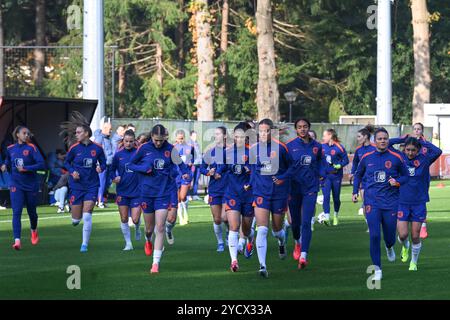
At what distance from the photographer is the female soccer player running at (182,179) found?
2505 cm

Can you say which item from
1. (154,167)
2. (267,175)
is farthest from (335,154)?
(154,167)

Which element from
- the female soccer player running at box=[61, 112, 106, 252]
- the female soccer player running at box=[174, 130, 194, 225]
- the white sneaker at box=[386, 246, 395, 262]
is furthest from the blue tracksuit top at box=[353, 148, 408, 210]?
the female soccer player running at box=[174, 130, 194, 225]

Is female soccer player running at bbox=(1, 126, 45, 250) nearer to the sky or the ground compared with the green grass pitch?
nearer to the sky

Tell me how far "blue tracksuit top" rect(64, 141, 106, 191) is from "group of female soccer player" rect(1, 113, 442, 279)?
0.02m

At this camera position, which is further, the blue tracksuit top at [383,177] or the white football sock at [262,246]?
the white football sock at [262,246]

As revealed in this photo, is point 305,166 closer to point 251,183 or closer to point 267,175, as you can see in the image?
point 251,183

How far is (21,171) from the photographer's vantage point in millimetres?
20562

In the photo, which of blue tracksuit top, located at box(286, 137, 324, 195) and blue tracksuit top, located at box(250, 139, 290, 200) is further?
blue tracksuit top, located at box(286, 137, 324, 195)

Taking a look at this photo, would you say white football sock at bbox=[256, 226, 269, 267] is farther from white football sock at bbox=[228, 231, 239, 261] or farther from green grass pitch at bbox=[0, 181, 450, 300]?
white football sock at bbox=[228, 231, 239, 261]

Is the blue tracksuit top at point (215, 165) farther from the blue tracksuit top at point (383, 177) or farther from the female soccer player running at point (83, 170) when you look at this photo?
the blue tracksuit top at point (383, 177)

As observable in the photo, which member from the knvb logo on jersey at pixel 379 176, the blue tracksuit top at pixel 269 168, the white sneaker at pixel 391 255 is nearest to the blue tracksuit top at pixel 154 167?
the blue tracksuit top at pixel 269 168

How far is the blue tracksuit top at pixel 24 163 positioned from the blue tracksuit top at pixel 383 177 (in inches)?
252

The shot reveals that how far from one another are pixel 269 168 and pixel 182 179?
810 centimetres

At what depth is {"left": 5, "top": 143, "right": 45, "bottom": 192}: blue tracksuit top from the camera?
67.6 ft
